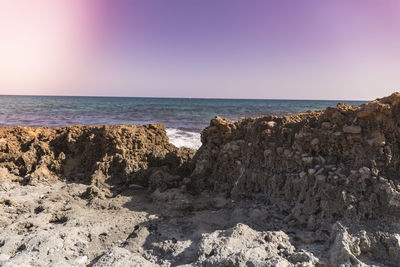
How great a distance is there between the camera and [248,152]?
12.0 feet

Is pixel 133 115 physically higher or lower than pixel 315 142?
lower

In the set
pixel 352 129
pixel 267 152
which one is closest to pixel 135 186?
pixel 267 152

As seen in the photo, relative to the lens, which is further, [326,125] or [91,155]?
[91,155]

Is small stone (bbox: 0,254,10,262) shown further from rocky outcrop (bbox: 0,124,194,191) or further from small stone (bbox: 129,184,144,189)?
small stone (bbox: 129,184,144,189)

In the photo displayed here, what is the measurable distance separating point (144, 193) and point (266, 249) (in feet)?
7.56

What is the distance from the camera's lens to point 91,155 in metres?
4.85

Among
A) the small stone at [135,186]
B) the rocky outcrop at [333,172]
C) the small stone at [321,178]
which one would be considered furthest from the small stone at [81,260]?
the small stone at [321,178]

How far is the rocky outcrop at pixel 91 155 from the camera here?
4367 millimetres

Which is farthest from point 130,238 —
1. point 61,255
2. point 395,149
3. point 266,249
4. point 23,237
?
point 395,149

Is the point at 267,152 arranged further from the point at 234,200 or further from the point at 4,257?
the point at 4,257

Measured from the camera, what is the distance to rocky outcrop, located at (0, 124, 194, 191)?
4.37 m

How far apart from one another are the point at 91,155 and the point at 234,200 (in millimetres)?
3053

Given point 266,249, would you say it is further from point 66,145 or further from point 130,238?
point 66,145

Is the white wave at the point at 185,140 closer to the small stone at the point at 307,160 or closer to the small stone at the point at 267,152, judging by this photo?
the small stone at the point at 267,152
